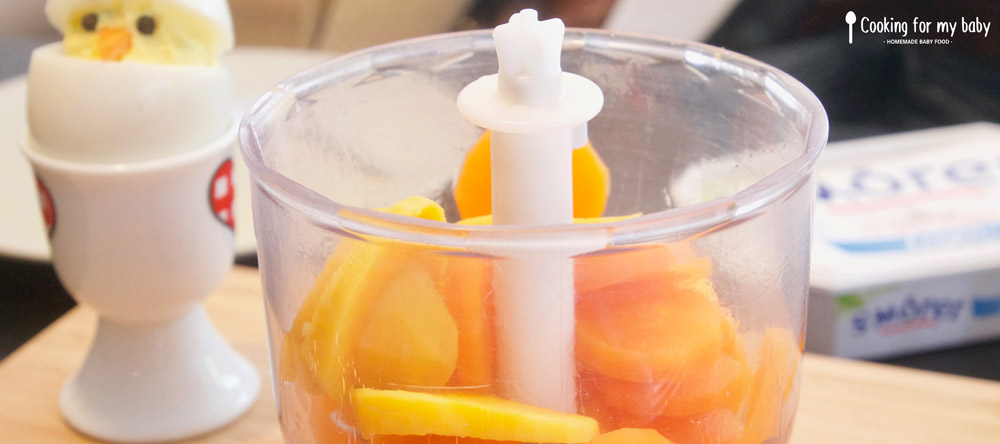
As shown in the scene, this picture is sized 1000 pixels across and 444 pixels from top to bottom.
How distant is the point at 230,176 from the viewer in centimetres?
38

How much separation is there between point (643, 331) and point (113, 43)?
0.81 feet

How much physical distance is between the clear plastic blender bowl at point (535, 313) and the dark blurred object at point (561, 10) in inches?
30.7

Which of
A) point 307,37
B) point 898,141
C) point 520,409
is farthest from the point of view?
point 307,37

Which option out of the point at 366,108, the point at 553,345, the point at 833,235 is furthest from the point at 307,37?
the point at 553,345

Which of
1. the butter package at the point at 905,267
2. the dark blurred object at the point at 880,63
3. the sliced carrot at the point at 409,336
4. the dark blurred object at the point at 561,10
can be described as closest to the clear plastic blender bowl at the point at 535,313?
the sliced carrot at the point at 409,336

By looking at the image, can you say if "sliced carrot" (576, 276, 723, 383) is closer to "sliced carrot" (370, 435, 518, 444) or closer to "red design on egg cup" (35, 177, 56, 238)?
"sliced carrot" (370, 435, 518, 444)

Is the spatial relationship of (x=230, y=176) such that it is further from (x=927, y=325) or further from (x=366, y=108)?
(x=927, y=325)

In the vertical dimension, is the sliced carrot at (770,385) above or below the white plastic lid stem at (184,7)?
below

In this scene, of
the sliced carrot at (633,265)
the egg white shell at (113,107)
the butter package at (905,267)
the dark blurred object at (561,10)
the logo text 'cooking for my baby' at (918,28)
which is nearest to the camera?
the sliced carrot at (633,265)

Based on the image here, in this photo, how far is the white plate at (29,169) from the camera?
1.65 feet

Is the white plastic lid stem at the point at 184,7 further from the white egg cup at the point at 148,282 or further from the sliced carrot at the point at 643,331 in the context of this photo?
the sliced carrot at the point at 643,331

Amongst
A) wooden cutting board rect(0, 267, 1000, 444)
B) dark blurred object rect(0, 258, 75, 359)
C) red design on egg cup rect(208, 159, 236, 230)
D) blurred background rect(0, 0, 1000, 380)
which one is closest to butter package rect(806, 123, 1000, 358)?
wooden cutting board rect(0, 267, 1000, 444)

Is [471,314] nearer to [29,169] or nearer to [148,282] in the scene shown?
[148,282]

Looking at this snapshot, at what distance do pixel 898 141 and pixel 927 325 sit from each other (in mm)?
191
